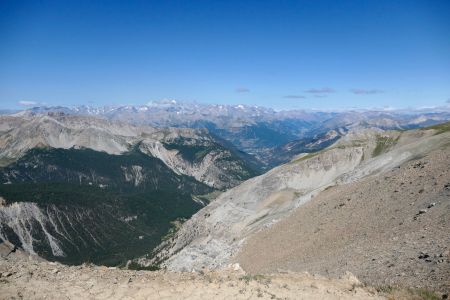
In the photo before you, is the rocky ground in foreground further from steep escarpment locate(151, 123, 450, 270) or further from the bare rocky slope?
steep escarpment locate(151, 123, 450, 270)

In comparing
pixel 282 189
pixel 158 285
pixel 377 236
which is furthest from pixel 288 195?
pixel 158 285

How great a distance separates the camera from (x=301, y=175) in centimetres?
15238

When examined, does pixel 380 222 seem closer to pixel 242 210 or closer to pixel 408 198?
pixel 408 198

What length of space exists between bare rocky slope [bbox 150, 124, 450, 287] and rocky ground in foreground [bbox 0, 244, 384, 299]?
10155 millimetres

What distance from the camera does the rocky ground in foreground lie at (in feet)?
68.3

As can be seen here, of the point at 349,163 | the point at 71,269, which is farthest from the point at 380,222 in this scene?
the point at 349,163

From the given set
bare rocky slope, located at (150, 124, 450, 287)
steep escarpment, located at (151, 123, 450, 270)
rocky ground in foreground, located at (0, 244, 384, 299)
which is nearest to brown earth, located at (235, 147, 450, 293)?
bare rocky slope, located at (150, 124, 450, 287)

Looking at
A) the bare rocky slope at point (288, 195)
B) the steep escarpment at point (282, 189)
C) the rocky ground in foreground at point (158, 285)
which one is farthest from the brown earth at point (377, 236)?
the steep escarpment at point (282, 189)

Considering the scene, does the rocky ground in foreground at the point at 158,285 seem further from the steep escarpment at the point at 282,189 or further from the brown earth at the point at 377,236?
the steep escarpment at the point at 282,189

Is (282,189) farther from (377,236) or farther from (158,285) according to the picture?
(158,285)

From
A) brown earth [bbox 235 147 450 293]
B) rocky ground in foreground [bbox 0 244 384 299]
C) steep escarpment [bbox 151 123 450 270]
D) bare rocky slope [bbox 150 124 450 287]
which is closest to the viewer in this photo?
rocky ground in foreground [bbox 0 244 384 299]

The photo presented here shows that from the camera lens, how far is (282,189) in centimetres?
13488

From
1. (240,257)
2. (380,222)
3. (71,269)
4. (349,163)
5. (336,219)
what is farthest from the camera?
(349,163)

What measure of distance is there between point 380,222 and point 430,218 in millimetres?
6166
